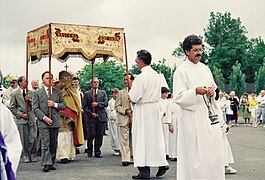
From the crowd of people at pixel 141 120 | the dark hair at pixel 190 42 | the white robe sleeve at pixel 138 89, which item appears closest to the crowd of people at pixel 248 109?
the crowd of people at pixel 141 120

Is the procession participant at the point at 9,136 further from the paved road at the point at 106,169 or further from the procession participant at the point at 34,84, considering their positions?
the procession participant at the point at 34,84

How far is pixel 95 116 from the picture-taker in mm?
12992

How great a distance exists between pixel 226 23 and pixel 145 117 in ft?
261

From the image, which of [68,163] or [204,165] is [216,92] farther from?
[68,163]

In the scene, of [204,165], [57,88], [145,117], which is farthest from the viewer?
[57,88]

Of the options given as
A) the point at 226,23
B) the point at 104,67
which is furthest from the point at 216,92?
the point at 226,23

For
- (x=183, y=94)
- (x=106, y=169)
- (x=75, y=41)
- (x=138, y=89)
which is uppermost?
(x=75, y=41)

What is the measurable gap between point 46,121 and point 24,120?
1.91 m

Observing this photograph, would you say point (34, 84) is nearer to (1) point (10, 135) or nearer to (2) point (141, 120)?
(2) point (141, 120)

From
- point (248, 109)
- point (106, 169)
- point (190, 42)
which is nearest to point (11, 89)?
point (106, 169)

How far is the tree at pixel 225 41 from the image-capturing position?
8097 centimetres

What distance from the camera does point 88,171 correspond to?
1053cm

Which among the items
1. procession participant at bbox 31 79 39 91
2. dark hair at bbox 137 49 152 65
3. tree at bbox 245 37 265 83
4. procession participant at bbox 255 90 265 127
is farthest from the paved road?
tree at bbox 245 37 265 83

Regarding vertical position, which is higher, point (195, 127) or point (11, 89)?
point (11, 89)
